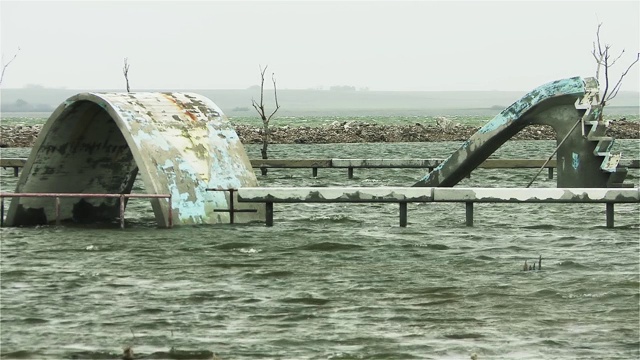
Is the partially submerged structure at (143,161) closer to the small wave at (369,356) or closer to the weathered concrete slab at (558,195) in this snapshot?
the weathered concrete slab at (558,195)

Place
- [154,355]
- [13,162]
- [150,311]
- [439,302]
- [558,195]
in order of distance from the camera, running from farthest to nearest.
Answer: [13,162] → [558,195] → [439,302] → [150,311] → [154,355]

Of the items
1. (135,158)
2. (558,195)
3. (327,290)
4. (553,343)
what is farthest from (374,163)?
(553,343)

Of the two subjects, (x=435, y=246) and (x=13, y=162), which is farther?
(x=13, y=162)

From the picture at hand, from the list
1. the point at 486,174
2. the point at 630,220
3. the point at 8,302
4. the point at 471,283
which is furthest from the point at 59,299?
the point at 486,174

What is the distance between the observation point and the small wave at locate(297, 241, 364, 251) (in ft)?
60.1

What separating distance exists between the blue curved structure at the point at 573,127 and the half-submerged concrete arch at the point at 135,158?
6014 millimetres

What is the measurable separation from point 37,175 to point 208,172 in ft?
9.49

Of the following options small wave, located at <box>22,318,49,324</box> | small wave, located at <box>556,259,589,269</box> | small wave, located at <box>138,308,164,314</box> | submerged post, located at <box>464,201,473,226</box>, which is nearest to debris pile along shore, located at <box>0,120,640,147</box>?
submerged post, located at <box>464,201,473,226</box>

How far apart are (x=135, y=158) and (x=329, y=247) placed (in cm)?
333

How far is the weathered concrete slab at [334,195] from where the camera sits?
65.6ft

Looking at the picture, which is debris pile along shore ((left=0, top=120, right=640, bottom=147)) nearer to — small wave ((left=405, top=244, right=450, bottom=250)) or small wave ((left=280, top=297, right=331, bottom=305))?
small wave ((left=405, top=244, right=450, bottom=250))

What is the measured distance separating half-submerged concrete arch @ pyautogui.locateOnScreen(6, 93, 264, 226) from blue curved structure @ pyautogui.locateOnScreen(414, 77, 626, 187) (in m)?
6.01

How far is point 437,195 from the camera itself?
65.6 feet

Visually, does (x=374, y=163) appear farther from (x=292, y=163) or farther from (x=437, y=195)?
(x=437, y=195)
